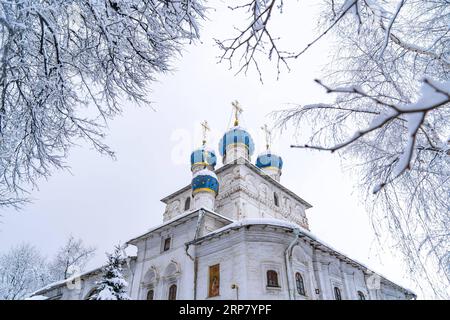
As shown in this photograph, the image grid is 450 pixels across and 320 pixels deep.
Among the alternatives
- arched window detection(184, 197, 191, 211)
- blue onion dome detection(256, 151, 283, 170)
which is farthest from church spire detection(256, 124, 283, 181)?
arched window detection(184, 197, 191, 211)

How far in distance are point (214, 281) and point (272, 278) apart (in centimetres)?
248

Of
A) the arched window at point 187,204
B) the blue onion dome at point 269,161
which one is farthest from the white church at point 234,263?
the blue onion dome at point 269,161

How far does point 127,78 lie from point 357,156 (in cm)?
395

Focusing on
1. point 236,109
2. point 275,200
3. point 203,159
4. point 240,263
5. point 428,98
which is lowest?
point 428,98

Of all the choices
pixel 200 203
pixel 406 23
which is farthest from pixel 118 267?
pixel 406 23

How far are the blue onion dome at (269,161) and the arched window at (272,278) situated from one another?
13916mm

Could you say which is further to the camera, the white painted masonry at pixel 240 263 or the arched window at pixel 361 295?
the arched window at pixel 361 295

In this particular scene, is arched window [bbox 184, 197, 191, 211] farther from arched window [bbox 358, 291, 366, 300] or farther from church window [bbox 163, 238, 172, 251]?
arched window [bbox 358, 291, 366, 300]

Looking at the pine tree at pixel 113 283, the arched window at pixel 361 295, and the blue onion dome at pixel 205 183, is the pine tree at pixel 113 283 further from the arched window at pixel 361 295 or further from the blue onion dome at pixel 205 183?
the arched window at pixel 361 295

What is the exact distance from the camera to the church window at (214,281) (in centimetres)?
1215

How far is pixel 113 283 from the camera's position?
1037 cm

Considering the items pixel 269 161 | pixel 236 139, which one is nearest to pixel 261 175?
pixel 269 161

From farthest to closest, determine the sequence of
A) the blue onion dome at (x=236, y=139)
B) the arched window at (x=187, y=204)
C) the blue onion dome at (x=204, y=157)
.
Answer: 1. the blue onion dome at (x=204, y=157)
2. the blue onion dome at (x=236, y=139)
3. the arched window at (x=187, y=204)

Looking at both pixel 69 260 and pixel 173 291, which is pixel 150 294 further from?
pixel 69 260
